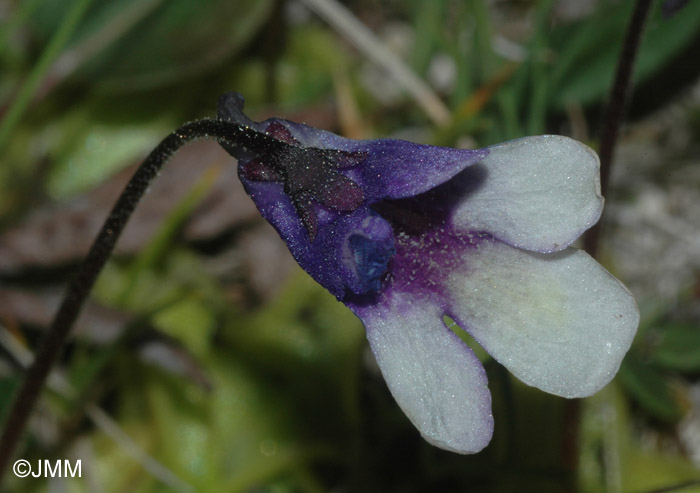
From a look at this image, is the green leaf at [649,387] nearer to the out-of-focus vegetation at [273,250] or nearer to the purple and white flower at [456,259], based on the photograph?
the out-of-focus vegetation at [273,250]

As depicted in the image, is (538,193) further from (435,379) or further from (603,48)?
(603,48)

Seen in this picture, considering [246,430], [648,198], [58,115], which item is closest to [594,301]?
[246,430]

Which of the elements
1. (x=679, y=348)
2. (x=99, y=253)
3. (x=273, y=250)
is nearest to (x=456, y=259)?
(x=99, y=253)

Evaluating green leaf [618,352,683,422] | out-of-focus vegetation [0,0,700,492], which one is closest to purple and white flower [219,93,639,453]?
out-of-focus vegetation [0,0,700,492]

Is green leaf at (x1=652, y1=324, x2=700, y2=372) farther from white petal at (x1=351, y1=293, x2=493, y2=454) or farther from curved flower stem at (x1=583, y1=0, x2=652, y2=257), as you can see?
white petal at (x1=351, y1=293, x2=493, y2=454)

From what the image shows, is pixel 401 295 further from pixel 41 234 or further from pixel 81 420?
pixel 41 234
